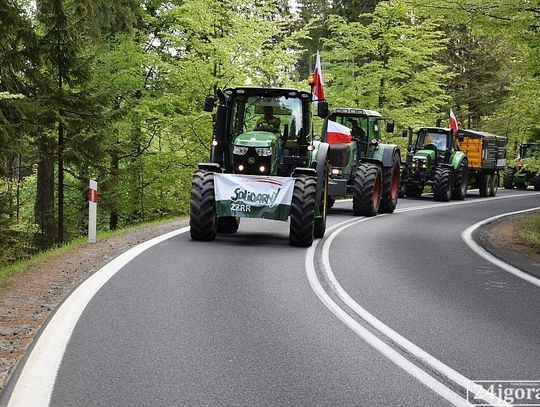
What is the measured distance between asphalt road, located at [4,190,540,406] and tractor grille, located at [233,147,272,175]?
76.1 inches

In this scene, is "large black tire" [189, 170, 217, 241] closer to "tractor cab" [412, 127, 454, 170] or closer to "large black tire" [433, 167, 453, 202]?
"large black tire" [433, 167, 453, 202]

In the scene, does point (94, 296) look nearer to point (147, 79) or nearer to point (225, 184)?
point (225, 184)

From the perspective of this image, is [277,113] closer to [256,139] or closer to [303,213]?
[256,139]

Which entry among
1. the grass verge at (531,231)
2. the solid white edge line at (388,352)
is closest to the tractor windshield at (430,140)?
the grass verge at (531,231)

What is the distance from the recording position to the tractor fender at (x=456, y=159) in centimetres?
2764

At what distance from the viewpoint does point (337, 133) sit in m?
19.3

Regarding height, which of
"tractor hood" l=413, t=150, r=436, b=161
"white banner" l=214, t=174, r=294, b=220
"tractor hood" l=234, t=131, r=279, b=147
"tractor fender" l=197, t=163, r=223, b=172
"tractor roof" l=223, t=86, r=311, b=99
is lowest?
"white banner" l=214, t=174, r=294, b=220

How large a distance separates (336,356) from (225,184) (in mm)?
7141

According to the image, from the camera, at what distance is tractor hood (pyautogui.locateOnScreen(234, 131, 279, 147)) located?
1289 centimetres

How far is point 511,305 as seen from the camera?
7980mm

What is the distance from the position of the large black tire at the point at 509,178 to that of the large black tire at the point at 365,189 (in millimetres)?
24289

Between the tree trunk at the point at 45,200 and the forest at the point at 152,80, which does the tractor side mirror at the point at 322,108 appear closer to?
the forest at the point at 152,80

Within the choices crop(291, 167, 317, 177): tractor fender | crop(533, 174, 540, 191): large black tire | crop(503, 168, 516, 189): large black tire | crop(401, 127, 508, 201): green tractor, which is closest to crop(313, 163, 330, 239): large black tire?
crop(291, 167, 317, 177): tractor fender

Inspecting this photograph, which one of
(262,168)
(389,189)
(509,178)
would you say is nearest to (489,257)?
(262,168)
